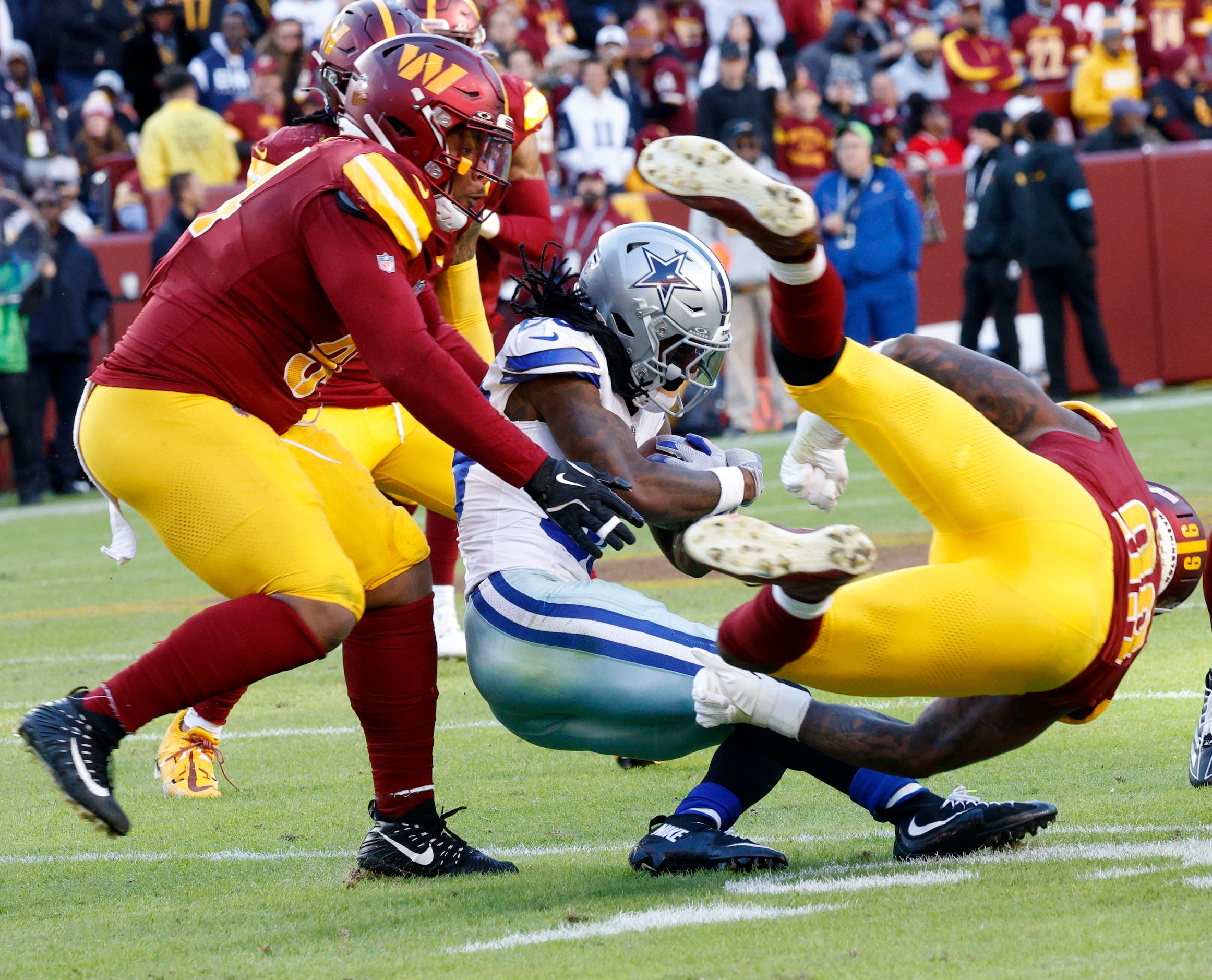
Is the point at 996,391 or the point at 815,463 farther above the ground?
the point at 996,391

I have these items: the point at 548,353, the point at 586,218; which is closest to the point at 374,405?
the point at 548,353

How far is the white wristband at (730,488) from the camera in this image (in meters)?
3.64

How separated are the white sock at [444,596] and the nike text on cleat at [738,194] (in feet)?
9.80

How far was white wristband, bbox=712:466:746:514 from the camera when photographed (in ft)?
12.0

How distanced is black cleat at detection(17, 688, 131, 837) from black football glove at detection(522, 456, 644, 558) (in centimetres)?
94

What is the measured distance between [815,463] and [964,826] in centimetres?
84

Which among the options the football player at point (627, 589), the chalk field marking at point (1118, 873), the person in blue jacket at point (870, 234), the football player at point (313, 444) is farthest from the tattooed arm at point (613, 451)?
the person in blue jacket at point (870, 234)

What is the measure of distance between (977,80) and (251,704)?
12.1 metres

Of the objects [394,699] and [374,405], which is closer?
[394,699]

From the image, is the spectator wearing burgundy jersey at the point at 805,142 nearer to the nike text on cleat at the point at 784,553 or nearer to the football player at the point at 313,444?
the football player at the point at 313,444

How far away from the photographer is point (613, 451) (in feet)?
11.5

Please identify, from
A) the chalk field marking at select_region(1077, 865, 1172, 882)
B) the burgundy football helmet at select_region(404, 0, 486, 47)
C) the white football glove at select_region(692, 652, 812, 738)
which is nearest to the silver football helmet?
the white football glove at select_region(692, 652, 812, 738)

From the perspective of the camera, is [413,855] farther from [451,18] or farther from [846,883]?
[451,18]

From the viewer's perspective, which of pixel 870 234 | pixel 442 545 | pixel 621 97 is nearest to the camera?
pixel 442 545
